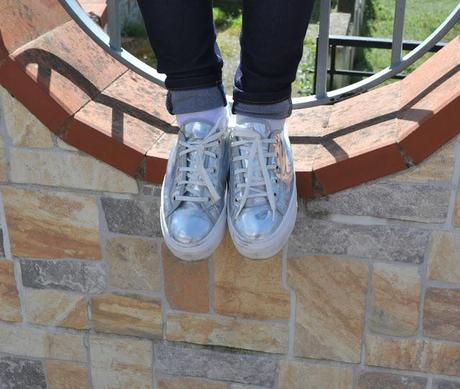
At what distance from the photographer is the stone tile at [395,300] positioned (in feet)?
6.13

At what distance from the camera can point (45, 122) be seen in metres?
1.89

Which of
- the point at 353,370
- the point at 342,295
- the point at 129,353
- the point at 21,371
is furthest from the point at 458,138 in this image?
the point at 21,371

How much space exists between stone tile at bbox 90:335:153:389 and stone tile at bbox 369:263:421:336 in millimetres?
596

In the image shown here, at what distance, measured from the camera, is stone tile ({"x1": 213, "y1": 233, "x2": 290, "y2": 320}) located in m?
1.93

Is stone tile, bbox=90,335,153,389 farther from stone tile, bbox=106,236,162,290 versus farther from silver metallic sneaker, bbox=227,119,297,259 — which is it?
silver metallic sneaker, bbox=227,119,297,259

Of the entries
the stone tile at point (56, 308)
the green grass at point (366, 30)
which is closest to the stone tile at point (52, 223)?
the stone tile at point (56, 308)

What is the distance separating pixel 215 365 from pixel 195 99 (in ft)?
2.43

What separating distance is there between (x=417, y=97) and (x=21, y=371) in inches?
51.1

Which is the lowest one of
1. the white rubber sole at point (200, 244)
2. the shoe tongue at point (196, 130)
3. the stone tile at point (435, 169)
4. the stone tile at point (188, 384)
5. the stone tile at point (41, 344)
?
the stone tile at point (188, 384)

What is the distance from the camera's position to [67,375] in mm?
2217

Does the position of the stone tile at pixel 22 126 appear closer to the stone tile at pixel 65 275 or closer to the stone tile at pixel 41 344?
the stone tile at pixel 65 275

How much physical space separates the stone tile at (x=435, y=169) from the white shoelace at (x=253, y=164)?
0.30 m

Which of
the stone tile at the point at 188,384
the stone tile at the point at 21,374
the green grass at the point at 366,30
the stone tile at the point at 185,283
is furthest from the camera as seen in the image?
the green grass at the point at 366,30

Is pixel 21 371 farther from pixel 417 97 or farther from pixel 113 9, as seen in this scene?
pixel 417 97
